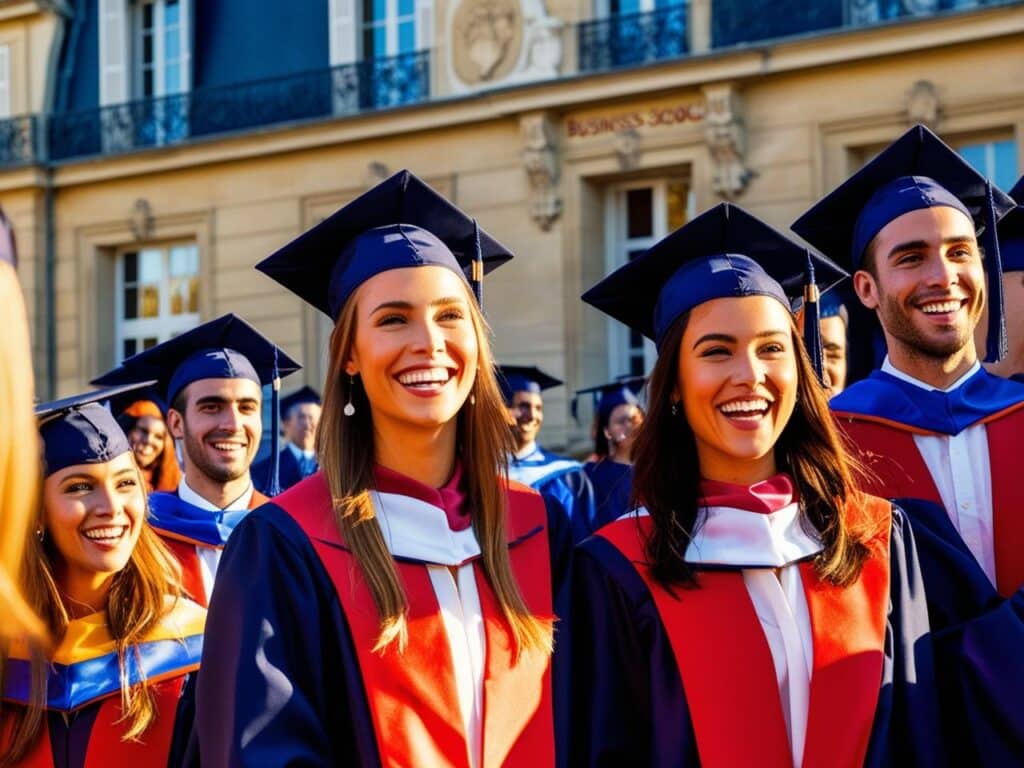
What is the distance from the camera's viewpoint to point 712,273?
3420 millimetres

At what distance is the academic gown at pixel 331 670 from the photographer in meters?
2.89

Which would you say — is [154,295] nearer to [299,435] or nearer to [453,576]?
[299,435]

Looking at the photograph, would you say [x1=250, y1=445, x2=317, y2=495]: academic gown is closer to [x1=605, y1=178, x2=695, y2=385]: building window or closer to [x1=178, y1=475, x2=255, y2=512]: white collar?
[x1=178, y1=475, x2=255, y2=512]: white collar

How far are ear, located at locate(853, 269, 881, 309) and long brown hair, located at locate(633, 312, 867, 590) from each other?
0.52 m

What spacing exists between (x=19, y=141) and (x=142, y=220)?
252 cm

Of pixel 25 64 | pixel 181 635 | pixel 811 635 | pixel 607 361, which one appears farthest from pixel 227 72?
pixel 811 635

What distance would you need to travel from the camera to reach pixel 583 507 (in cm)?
866

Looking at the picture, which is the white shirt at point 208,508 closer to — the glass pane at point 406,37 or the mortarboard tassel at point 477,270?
the mortarboard tassel at point 477,270

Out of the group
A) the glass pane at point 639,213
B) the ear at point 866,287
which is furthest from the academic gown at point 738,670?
the glass pane at point 639,213

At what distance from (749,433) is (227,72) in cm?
1638

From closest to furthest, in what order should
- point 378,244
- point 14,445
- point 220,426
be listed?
point 14,445
point 378,244
point 220,426

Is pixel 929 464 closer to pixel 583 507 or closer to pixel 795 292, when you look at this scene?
pixel 795 292

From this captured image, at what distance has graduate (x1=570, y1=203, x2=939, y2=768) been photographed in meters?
3.10

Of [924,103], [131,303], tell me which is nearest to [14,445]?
Answer: [924,103]
